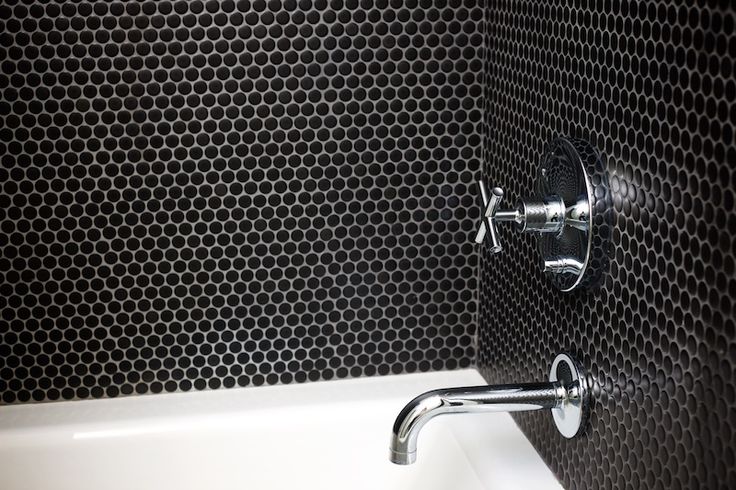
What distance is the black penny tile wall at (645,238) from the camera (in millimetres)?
693

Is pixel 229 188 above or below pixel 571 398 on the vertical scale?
above

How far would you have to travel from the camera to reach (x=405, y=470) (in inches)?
49.8

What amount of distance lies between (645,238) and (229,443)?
0.73m

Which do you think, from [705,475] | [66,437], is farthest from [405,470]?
[705,475]

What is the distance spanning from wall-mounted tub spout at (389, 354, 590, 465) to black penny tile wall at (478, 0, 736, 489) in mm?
22

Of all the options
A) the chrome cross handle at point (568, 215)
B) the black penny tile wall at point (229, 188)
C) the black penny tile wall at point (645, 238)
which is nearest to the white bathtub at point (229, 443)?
the black penny tile wall at point (229, 188)

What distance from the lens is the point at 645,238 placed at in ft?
2.67

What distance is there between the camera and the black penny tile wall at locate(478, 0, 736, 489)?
693mm

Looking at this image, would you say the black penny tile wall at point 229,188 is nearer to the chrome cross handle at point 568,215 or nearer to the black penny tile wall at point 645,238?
the black penny tile wall at point 645,238

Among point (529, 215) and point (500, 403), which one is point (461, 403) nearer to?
point (500, 403)

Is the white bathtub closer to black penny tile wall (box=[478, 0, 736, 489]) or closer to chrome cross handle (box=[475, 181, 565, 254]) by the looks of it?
black penny tile wall (box=[478, 0, 736, 489])

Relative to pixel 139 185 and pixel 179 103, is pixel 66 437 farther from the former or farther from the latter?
pixel 179 103

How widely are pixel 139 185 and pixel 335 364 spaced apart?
1.36ft

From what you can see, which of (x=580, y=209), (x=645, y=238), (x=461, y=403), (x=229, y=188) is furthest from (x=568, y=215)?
(x=229, y=188)
